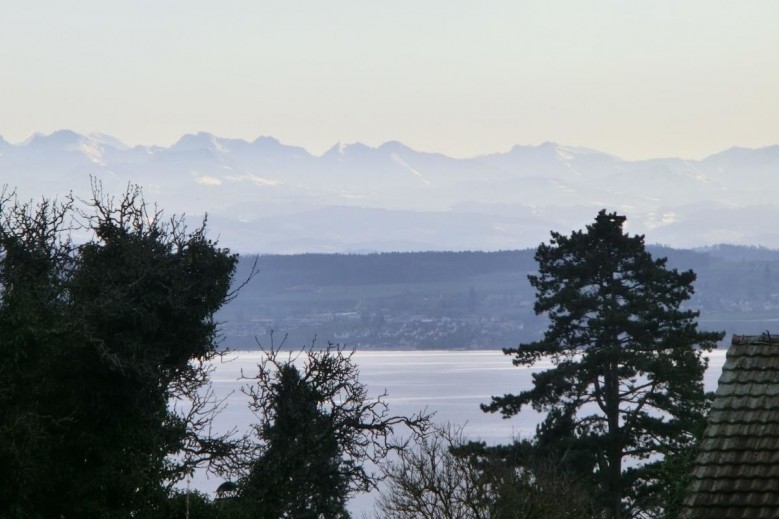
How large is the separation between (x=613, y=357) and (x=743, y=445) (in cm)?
2690

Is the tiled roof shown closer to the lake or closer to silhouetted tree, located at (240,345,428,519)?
silhouetted tree, located at (240,345,428,519)

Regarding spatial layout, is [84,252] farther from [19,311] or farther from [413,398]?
[413,398]

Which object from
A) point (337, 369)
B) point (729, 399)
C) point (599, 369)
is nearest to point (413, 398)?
point (599, 369)

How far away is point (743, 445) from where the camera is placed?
8055mm

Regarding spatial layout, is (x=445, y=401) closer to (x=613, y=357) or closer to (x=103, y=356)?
(x=613, y=357)

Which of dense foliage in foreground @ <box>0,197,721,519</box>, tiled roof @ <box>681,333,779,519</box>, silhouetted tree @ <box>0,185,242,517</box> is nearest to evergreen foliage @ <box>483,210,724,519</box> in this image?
dense foliage in foreground @ <box>0,197,721,519</box>

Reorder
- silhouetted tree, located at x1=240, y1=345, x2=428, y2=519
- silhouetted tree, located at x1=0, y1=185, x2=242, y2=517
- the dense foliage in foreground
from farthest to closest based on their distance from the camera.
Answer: silhouetted tree, located at x1=240, y1=345, x2=428, y2=519 → the dense foliage in foreground → silhouetted tree, located at x1=0, y1=185, x2=242, y2=517

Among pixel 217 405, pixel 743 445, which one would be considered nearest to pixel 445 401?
pixel 217 405

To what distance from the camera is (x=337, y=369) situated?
1013 inches

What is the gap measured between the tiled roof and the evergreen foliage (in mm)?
24420

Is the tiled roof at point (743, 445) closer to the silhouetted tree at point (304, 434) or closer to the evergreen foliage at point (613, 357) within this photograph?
the silhouetted tree at point (304, 434)

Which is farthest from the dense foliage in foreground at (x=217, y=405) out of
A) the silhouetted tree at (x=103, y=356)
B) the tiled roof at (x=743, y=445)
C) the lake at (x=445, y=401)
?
the lake at (x=445, y=401)

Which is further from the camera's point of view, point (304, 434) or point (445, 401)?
point (445, 401)

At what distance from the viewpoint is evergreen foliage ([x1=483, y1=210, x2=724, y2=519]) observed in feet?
110
